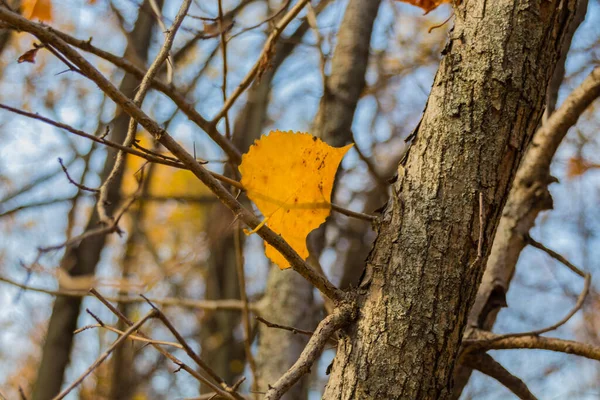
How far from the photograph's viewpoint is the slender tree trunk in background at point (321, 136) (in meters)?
2.29

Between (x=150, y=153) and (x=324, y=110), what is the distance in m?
1.54

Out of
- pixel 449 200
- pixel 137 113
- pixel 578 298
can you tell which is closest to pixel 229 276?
pixel 578 298

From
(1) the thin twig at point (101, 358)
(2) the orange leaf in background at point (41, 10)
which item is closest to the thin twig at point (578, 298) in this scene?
(1) the thin twig at point (101, 358)

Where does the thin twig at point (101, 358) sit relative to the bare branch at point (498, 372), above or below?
below

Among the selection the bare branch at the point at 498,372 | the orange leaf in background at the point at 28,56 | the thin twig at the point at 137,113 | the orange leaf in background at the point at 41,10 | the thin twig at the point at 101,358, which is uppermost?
the orange leaf in background at the point at 41,10

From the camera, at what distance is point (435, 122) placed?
3.51 feet

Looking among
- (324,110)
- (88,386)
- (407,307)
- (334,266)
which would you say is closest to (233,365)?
(334,266)

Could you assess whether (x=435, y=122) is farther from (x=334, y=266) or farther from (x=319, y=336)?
(x=334, y=266)

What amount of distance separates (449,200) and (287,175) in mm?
300

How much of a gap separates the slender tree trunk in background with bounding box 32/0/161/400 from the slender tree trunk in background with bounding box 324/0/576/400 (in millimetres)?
2273

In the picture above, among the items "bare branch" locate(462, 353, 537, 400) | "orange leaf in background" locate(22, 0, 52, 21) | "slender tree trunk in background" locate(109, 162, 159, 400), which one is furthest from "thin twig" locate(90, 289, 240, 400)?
"slender tree trunk in background" locate(109, 162, 159, 400)

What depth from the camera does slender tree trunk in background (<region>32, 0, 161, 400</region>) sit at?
3.04 meters

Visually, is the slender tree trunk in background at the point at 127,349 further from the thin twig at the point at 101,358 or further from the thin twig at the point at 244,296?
the thin twig at the point at 101,358

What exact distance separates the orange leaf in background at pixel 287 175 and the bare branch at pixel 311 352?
0.14 m
